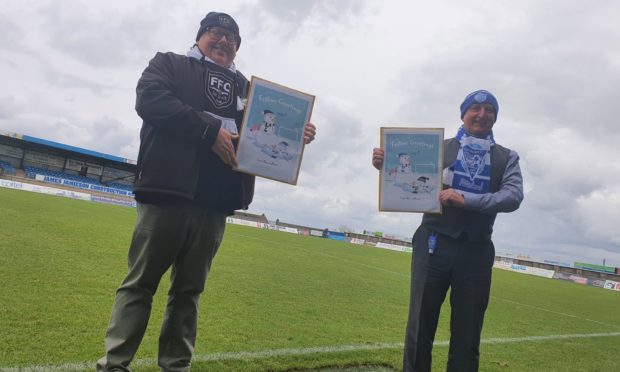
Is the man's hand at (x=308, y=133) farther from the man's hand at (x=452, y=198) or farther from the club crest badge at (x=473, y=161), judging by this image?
the club crest badge at (x=473, y=161)

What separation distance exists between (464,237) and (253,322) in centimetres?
282

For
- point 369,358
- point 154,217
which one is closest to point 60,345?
point 154,217

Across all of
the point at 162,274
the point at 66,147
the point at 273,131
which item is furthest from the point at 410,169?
the point at 66,147

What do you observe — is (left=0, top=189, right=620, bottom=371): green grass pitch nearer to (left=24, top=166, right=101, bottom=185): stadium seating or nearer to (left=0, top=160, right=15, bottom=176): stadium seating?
(left=0, top=160, right=15, bottom=176): stadium seating

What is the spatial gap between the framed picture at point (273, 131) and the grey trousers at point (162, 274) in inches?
16.2

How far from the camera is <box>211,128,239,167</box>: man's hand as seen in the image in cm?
245

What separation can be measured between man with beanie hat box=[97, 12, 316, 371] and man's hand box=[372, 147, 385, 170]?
558 mm

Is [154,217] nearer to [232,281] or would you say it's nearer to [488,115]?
[488,115]

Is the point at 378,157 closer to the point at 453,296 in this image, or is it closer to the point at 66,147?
the point at 453,296

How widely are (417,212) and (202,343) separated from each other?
2.20 meters

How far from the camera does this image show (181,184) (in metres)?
2.37

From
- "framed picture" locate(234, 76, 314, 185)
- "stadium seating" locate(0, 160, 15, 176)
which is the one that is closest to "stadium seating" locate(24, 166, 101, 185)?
"stadium seating" locate(0, 160, 15, 176)

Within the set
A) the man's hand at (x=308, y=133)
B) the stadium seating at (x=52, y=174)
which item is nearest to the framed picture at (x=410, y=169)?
the man's hand at (x=308, y=133)

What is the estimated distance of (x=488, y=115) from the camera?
305 centimetres
